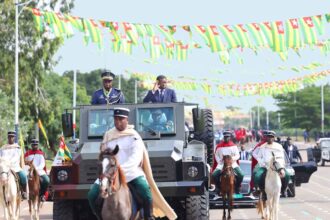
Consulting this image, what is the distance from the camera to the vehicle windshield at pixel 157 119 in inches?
747

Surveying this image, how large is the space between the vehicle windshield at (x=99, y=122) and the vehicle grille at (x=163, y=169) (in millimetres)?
1752

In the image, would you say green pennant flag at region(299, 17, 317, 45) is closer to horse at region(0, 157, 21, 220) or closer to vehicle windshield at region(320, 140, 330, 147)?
horse at region(0, 157, 21, 220)

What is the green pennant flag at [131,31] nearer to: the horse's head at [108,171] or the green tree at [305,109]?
the horse's head at [108,171]

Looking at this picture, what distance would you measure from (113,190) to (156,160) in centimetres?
494

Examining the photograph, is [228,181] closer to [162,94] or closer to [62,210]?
[162,94]

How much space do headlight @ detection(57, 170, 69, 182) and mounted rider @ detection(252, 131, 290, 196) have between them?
22.7 feet

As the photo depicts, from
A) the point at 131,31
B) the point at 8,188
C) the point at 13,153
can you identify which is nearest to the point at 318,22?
the point at 131,31

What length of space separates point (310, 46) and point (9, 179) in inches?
694

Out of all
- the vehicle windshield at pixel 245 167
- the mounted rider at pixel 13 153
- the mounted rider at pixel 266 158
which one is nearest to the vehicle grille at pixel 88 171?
the mounted rider at pixel 13 153

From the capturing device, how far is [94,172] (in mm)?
17641

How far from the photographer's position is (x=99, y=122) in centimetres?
1912

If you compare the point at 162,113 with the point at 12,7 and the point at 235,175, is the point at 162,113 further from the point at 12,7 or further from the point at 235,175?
the point at 12,7

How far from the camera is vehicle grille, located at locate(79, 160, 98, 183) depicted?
1764cm

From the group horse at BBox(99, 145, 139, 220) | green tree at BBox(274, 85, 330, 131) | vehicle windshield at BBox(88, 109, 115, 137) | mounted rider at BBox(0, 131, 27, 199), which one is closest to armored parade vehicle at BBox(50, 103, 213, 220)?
vehicle windshield at BBox(88, 109, 115, 137)
